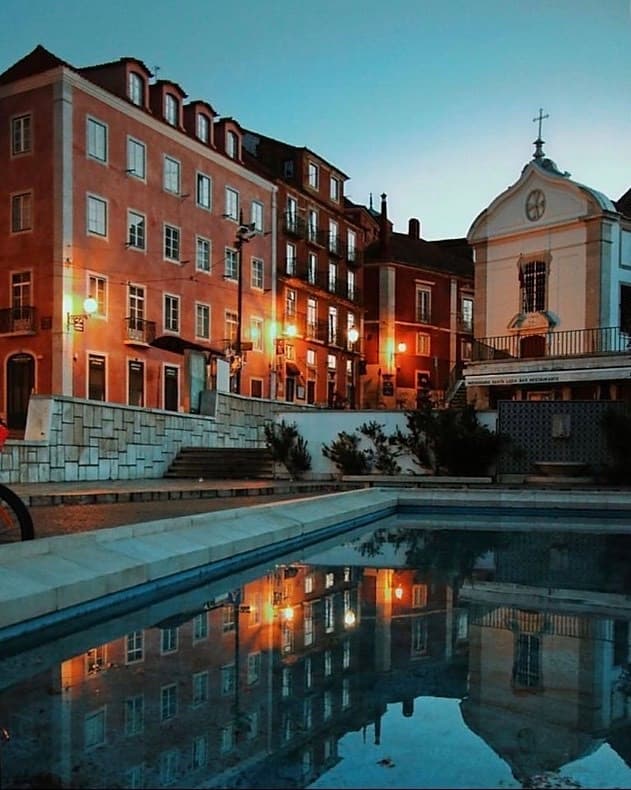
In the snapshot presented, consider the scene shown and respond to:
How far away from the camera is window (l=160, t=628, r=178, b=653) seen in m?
5.36

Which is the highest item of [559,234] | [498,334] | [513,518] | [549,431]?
[559,234]

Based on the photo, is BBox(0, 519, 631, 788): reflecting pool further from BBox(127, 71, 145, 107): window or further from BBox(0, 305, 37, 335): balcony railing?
BBox(127, 71, 145, 107): window

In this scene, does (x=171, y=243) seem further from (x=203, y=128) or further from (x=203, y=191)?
(x=203, y=128)

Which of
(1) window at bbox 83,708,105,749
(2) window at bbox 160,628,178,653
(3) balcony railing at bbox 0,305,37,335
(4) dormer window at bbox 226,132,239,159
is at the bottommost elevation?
(2) window at bbox 160,628,178,653

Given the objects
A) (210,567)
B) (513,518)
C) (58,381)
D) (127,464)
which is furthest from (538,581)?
(58,381)

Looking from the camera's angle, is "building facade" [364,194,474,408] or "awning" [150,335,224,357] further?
"building facade" [364,194,474,408]

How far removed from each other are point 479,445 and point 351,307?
31252 mm

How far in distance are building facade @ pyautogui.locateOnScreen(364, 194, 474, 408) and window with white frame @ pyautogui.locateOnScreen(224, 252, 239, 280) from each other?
50.1 feet

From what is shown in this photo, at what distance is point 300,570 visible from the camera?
28.3ft

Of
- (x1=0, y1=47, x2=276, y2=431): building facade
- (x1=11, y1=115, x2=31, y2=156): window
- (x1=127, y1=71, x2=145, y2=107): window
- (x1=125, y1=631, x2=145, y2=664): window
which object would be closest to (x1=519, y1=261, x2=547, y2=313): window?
(x1=0, y1=47, x2=276, y2=431): building facade

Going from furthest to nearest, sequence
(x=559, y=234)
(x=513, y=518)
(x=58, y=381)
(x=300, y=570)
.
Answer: (x=559, y=234) → (x=58, y=381) → (x=513, y=518) → (x=300, y=570)

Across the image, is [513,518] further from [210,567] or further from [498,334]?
[498,334]

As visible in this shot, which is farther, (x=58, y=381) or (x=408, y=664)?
(x=58, y=381)

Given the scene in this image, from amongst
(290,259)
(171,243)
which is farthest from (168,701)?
(290,259)
